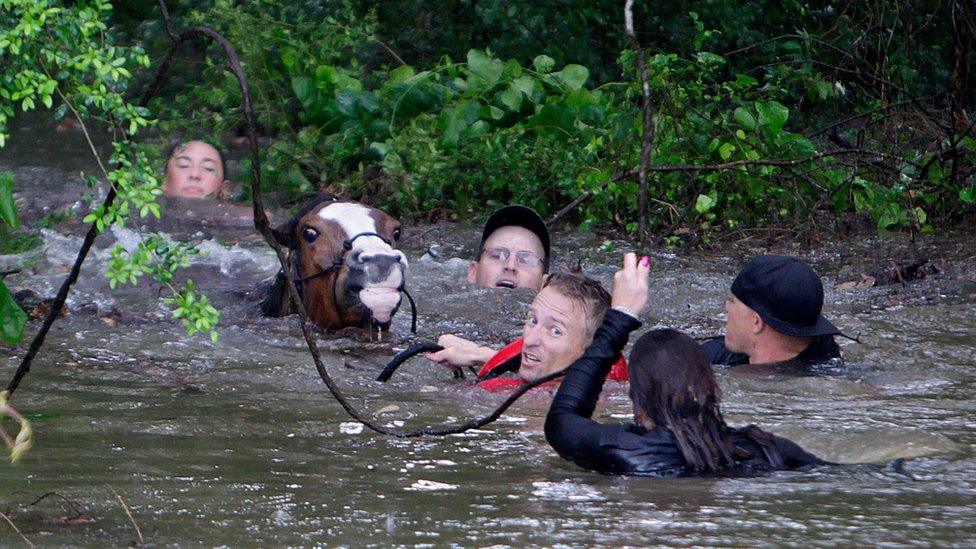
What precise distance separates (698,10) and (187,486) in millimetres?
10487

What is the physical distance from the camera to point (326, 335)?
24.7 ft

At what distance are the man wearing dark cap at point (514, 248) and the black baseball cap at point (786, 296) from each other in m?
2.04

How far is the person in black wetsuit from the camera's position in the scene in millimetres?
4848

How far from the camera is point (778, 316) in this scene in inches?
269

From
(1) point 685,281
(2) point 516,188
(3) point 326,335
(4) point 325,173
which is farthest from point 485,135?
(3) point 326,335

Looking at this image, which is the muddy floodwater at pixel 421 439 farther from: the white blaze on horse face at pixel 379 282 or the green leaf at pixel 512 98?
the green leaf at pixel 512 98

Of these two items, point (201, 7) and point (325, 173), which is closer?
point (325, 173)

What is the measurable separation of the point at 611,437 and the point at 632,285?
0.53m

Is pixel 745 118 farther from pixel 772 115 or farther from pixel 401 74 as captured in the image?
pixel 401 74

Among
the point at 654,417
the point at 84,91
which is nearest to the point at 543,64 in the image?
the point at 654,417

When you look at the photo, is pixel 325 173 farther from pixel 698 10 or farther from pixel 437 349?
pixel 437 349

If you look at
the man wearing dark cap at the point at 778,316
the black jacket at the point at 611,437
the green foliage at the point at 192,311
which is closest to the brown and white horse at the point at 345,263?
the man wearing dark cap at the point at 778,316

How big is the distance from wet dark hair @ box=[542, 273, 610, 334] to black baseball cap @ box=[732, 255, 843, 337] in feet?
3.48

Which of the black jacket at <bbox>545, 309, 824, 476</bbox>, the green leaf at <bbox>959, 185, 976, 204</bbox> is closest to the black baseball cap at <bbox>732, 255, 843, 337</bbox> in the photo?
the black jacket at <bbox>545, 309, 824, 476</bbox>
